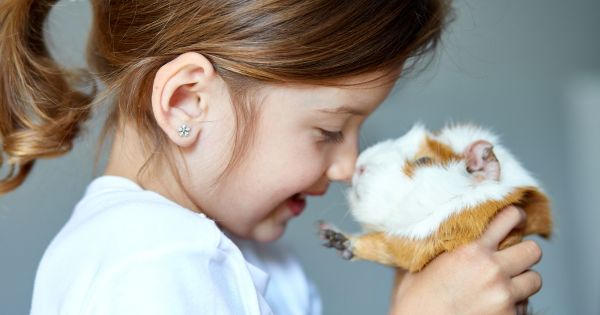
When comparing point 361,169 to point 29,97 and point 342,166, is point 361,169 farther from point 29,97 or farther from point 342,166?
point 29,97

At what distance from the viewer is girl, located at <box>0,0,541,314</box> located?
75cm

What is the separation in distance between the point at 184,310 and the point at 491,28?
145 cm

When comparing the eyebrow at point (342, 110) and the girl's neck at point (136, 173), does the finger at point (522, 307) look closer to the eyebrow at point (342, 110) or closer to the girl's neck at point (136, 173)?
the eyebrow at point (342, 110)

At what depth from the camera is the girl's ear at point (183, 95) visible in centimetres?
81

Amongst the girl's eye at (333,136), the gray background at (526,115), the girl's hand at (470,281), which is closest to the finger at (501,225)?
the girl's hand at (470,281)

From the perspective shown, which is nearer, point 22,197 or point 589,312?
point 22,197

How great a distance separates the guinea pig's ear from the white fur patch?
0.03ft

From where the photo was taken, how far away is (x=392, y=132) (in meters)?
1.73

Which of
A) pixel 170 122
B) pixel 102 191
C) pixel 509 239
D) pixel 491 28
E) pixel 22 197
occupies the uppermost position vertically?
pixel 491 28

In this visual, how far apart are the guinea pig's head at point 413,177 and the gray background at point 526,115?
664mm

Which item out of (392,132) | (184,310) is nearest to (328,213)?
(392,132)

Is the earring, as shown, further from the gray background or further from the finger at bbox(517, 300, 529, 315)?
the gray background

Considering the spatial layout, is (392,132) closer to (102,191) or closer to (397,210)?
(397,210)

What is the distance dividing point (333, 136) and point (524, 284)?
0.35m
